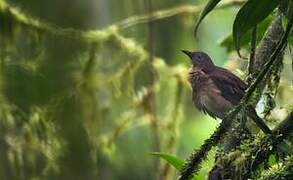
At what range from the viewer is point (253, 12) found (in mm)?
1110

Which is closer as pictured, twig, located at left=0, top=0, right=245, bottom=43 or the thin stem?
the thin stem

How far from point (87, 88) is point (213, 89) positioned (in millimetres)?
1246

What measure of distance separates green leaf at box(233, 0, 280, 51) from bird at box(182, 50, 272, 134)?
17.6 inches

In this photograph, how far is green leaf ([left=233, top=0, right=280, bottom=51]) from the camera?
3.62ft

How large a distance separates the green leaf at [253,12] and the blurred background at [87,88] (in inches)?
62.9

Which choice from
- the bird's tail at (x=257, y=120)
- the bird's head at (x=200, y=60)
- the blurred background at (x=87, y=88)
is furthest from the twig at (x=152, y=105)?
the bird's tail at (x=257, y=120)

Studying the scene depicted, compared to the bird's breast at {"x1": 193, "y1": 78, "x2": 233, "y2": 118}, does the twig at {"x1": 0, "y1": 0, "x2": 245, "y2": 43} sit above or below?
above

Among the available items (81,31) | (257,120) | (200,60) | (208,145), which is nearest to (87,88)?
(81,31)

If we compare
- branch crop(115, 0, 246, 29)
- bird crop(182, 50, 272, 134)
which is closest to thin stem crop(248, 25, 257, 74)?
bird crop(182, 50, 272, 134)

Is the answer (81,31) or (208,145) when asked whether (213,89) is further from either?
(81,31)

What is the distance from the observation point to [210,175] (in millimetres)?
1189

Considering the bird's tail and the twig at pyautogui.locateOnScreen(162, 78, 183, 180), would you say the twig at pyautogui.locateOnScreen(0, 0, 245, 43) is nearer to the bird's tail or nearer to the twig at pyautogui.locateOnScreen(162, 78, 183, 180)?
the twig at pyautogui.locateOnScreen(162, 78, 183, 180)

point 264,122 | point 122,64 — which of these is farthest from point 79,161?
point 264,122

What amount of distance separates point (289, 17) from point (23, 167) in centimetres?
199
